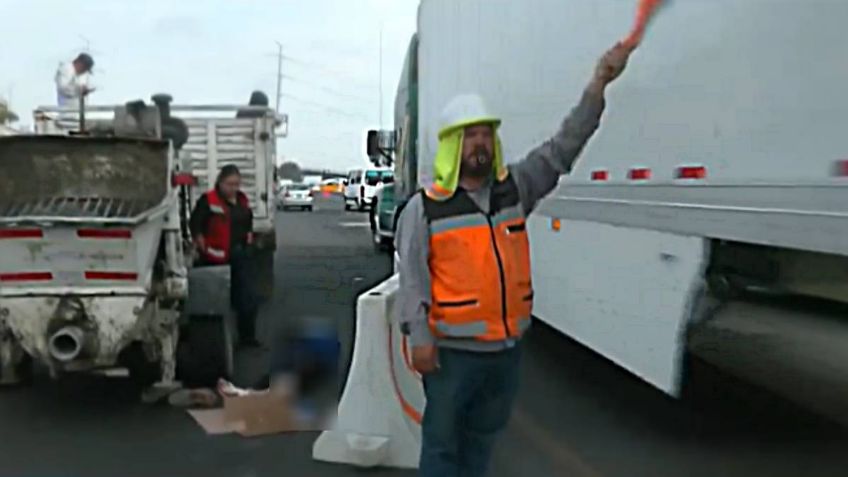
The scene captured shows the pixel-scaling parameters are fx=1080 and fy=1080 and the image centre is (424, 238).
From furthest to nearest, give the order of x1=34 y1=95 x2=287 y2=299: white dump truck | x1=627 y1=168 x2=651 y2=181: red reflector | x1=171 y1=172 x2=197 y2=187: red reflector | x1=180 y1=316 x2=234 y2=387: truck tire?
x1=34 y1=95 x2=287 y2=299: white dump truck → x1=180 y1=316 x2=234 y2=387: truck tire → x1=171 y1=172 x2=197 y2=187: red reflector → x1=627 y1=168 x2=651 y2=181: red reflector

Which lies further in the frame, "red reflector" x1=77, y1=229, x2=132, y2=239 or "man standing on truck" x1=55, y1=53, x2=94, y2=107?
"man standing on truck" x1=55, y1=53, x2=94, y2=107

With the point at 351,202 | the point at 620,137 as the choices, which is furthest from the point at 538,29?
the point at 351,202

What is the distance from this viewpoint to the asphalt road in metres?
6.25

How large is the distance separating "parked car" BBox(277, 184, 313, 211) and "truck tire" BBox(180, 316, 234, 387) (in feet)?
135

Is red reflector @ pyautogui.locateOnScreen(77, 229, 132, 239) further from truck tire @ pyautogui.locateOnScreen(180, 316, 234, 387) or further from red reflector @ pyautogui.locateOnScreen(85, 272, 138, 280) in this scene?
truck tire @ pyautogui.locateOnScreen(180, 316, 234, 387)

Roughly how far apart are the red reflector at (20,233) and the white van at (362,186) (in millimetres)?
34289

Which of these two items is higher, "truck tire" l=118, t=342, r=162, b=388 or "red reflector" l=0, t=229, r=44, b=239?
"red reflector" l=0, t=229, r=44, b=239

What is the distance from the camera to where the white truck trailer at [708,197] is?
4484 millimetres

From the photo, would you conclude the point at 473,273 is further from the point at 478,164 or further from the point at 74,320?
the point at 74,320

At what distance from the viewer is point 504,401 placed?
177 inches

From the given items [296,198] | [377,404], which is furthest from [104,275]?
[296,198]

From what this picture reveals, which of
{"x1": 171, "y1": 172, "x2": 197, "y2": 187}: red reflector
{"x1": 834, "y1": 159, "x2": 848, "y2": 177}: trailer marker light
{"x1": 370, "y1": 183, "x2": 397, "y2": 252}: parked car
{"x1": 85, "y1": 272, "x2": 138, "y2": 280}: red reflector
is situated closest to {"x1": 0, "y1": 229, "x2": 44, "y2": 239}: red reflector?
{"x1": 85, "y1": 272, "x2": 138, "y2": 280}: red reflector

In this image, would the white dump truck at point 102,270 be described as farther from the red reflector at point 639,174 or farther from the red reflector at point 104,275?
the red reflector at point 639,174

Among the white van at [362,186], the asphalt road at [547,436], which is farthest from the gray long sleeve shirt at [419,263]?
the white van at [362,186]
